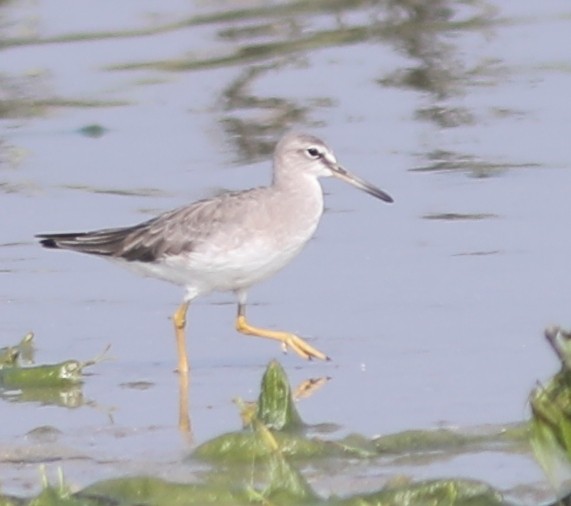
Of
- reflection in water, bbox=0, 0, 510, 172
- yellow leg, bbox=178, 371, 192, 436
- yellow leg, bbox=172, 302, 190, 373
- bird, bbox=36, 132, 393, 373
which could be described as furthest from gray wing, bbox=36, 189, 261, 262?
reflection in water, bbox=0, 0, 510, 172

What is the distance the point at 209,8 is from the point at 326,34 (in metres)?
1.54

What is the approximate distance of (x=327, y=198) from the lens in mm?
11648

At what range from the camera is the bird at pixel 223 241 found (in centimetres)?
922

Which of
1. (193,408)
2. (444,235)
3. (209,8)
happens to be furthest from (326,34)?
(193,408)

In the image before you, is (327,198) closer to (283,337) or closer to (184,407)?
(283,337)

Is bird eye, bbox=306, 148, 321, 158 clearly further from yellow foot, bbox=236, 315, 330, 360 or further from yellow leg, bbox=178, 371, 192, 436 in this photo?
yellow leg, bbox=178, 371, 192, 436

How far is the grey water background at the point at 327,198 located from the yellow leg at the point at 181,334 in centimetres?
10

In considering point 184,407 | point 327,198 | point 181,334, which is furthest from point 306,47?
point 184,407

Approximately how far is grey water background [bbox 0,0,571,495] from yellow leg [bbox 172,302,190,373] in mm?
97

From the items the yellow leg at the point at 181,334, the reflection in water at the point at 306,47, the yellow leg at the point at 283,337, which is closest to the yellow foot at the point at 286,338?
the yellow leg at the point at 283,337

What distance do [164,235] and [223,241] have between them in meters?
0.35

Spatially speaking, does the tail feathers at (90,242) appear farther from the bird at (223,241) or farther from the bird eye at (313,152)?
the bird eye at (313,152)

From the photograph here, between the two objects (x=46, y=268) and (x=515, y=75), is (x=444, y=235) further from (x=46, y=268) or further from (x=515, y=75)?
(x=515, y=75)

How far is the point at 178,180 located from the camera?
1204cm
